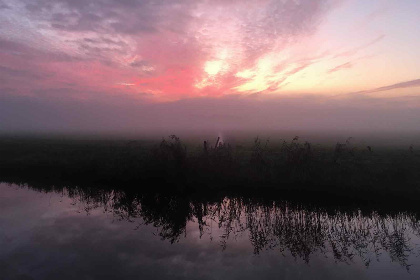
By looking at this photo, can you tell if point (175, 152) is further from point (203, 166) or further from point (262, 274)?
point (262, 274)

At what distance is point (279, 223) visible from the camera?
16.5 meters

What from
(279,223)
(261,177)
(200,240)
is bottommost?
(200,240)

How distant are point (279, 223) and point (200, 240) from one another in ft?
18.0

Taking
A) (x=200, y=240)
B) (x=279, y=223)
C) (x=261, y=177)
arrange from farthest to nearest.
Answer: (x=261, y=177), (x=279, y=223), (x=200, y=240)

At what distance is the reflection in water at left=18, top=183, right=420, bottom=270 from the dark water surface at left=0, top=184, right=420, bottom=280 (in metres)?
0.06

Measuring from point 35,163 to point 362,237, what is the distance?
4038 centimetres

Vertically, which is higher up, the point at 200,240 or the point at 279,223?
the point at 279,223

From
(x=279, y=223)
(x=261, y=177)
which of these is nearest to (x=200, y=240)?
(x=279, y=223)

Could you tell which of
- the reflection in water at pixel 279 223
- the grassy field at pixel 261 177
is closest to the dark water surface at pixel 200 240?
the reflection in water at pixel 279 223

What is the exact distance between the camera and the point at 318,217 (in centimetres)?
1739

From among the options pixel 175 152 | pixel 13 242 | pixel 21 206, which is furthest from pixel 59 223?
pixel 175 152

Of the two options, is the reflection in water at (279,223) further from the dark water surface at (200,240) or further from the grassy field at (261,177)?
the grassy field at (261,177)

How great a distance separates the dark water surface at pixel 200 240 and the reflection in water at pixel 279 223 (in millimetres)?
59

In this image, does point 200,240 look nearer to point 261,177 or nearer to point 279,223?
point 279,223
